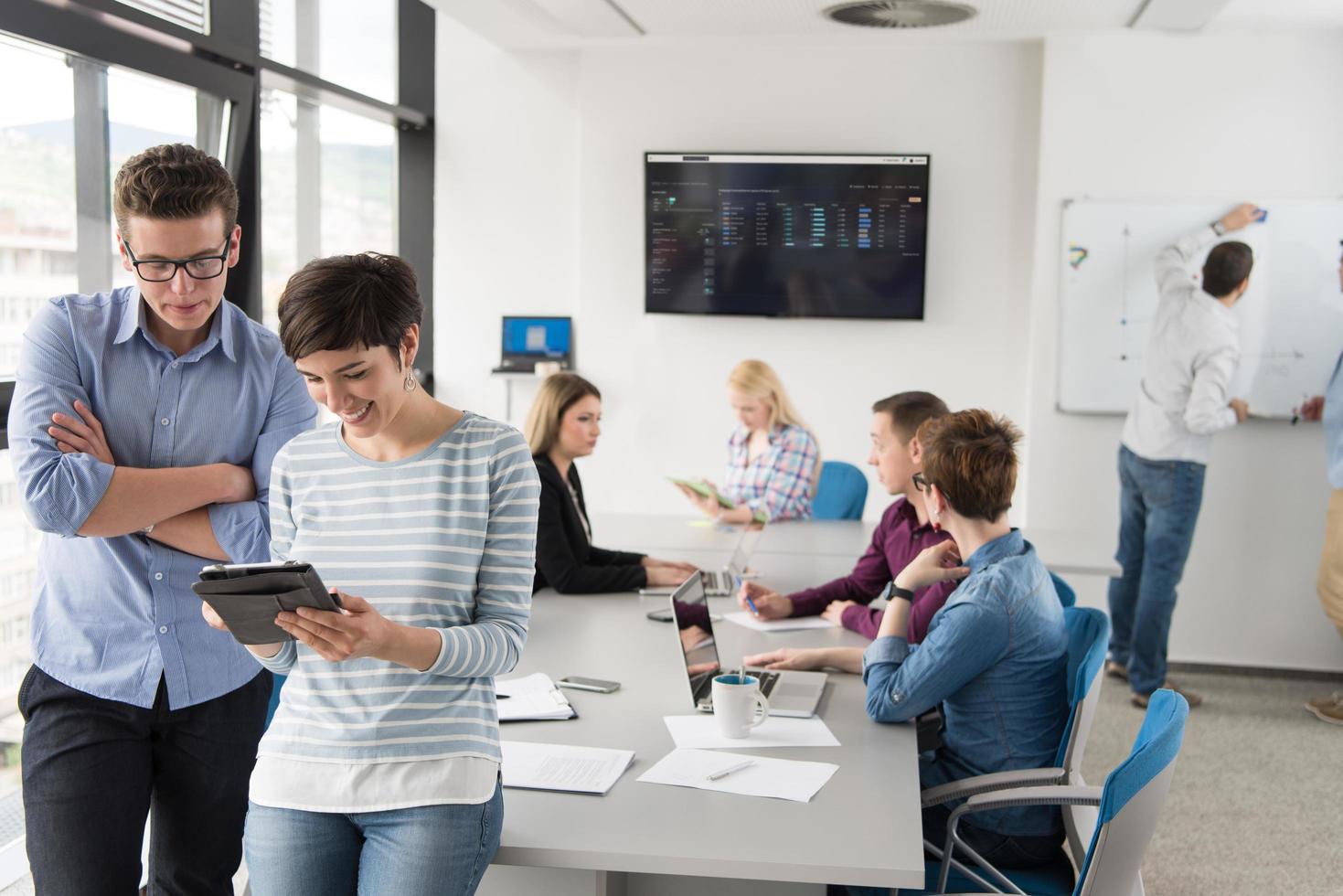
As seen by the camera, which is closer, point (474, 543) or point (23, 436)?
point (474, 543)

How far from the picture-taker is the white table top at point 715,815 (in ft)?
5.55

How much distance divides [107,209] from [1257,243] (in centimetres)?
454

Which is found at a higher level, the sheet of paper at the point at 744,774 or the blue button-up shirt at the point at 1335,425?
the blue button-up shirt at the point at 1335,425

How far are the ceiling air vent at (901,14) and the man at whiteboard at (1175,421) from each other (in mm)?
1392

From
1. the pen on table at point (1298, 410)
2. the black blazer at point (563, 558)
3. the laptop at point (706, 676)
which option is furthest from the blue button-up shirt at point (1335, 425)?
the laptop at point (706, 676)

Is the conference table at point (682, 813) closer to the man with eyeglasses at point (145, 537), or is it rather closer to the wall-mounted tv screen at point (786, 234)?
the man with eyeglasses at point (145, 537)

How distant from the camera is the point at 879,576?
10.8 ft

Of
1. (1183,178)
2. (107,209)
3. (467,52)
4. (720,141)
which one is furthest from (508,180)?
(1183,178)

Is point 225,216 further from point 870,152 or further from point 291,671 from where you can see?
point 870,152

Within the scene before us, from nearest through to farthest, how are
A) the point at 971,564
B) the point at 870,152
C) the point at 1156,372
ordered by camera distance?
the point at 971,564 → the point at 1156,372 → the point at 870,152

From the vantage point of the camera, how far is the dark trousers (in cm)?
171

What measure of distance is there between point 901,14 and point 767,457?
190 cm

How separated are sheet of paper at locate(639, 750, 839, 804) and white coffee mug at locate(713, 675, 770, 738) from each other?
0.08 m

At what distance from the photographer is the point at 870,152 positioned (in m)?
5.52
